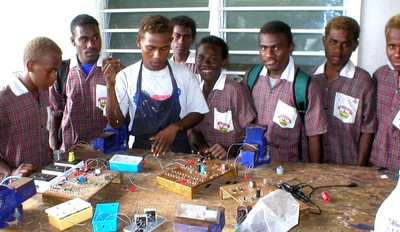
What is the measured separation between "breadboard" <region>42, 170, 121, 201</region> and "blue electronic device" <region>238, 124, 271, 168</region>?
76cm

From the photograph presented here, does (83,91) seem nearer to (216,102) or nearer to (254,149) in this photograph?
(216,102)

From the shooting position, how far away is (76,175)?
2104 millimetres

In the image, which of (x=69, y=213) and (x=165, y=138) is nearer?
(x=69, y=213)

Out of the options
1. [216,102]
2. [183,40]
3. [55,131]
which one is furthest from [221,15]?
[55,131]

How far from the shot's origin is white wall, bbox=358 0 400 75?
4012 mm

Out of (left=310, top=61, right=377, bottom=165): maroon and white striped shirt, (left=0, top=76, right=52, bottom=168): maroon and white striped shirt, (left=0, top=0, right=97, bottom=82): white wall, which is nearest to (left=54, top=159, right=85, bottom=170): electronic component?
(left=0, top=76, right=52, bottom=168): maroon and white striped shirt

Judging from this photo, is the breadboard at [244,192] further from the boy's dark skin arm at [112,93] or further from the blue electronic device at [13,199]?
the boy's dark skin arm at [112,93]

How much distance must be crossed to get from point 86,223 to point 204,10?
12.3ft

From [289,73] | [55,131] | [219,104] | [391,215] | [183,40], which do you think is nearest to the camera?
[391,215]

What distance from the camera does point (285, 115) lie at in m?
2.82

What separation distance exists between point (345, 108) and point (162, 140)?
1.43 metres

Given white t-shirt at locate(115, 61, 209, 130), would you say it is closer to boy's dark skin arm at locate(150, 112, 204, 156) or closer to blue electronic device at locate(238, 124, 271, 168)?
boy's dark skin arm at locate(150, 112, 204, 156)

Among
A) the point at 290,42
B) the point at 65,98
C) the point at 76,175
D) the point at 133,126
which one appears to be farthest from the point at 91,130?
the point at 290,42

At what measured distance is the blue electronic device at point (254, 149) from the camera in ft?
7.59
